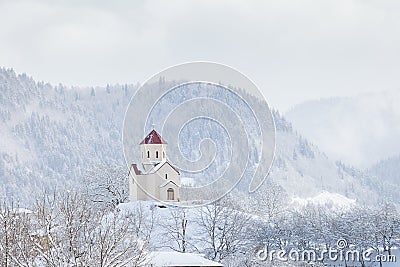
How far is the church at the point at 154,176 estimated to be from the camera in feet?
187

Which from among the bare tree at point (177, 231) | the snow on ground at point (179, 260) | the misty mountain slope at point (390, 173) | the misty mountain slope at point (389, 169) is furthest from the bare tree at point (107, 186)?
the misty mountain slope at point (389, 169)

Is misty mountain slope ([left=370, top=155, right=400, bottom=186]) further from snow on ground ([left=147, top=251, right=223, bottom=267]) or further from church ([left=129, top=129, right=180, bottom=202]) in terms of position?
snow on ground ([left=147, top=251, right=223, bottom=267])

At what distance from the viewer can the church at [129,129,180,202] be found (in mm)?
56875

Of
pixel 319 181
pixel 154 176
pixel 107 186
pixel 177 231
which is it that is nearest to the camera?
pixel 177 231

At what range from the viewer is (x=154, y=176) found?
2247 inches

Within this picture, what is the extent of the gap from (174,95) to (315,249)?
A: 357 ft

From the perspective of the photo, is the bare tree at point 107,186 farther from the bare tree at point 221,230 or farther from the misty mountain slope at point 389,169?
the misty mountain slope at point 389,169

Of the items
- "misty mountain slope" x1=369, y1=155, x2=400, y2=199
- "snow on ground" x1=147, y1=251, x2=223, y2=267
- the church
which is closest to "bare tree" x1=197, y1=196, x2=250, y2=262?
the church

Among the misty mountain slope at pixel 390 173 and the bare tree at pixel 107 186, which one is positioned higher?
the misty mountain slope at pixel 390 173

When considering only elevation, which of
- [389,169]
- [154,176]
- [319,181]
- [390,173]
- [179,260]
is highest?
[389,169]

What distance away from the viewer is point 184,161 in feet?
250

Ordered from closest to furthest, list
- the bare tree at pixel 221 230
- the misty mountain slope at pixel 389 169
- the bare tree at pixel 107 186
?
the bare tree at pixel 221 230, the bare tree at pixel 107 186, the misty mountain slope at pixel 389 169

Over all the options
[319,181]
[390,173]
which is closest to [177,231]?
[390,173]

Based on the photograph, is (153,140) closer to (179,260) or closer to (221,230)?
(221,230)
